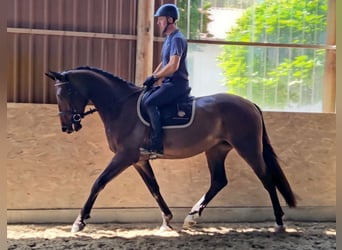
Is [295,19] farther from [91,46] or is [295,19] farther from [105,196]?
[105,196]

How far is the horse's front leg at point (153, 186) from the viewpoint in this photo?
13.7 feet

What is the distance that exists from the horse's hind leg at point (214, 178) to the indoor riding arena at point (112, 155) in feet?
0.49

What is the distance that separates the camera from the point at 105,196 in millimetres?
4477

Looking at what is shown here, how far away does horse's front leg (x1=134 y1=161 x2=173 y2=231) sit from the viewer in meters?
4.17

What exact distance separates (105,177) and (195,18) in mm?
2032

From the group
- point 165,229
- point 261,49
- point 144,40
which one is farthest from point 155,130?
point 261,49

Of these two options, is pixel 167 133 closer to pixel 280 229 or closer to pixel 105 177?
pixel 105 177

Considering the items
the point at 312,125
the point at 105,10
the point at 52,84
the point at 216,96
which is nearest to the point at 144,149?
the point at 216,96

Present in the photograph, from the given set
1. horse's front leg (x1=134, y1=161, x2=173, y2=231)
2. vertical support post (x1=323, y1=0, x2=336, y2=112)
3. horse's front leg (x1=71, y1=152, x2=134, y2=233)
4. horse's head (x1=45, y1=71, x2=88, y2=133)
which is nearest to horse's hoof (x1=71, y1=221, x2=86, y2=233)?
horse's front leg (x1=71, y1=152, x2=134, y2=233)

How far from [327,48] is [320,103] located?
2.01 ft

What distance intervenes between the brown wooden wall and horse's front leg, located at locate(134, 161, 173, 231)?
0.98 m

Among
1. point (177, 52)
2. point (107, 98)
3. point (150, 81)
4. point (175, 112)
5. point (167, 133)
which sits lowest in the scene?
point (167, 133)

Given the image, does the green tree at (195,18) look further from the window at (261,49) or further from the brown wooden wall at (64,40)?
the brown wooden wall at (64,40)

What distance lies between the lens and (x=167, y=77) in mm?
3934
